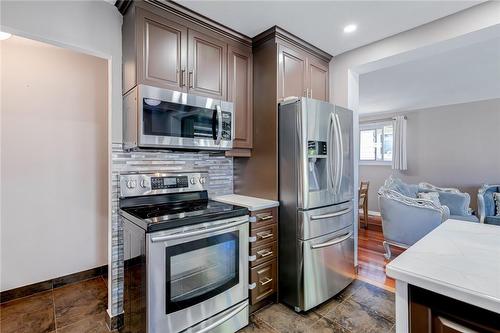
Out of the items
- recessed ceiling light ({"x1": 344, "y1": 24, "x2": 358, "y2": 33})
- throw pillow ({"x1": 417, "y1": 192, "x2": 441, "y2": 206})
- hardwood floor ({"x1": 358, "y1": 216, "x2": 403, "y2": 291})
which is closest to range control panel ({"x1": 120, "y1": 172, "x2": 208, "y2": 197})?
recessed ceiling light ({"x1": 344, "y1": 24, "x2": 358, "y2": 33})

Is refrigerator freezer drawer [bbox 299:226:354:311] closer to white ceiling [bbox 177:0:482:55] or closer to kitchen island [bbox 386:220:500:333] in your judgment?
kitchen island [bbox 386:220:500:333]

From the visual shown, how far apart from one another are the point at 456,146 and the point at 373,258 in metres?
3.29

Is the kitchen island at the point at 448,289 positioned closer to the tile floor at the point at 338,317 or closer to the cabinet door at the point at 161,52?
the tile floor at the point at 338,317

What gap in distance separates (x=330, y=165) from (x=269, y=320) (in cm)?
138

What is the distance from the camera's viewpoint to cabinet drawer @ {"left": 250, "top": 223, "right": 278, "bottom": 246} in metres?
2.00

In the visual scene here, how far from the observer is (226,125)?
7.04 feet

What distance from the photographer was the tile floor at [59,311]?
75.5 inches

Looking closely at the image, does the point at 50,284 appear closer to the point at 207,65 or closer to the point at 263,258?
the point at 263,258

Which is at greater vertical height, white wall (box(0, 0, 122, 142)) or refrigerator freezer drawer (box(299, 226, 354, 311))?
white wall (box(0, 0, 122, 142))

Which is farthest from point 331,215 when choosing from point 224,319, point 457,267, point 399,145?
point 399,145

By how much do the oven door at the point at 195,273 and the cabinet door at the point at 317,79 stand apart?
1.60m

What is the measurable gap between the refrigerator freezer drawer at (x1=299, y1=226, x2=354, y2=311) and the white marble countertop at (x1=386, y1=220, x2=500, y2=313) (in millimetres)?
1011

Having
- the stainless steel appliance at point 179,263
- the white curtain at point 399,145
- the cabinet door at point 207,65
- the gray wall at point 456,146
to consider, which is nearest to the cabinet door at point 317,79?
the cabinet door at point 207,65

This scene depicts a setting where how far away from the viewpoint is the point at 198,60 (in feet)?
6.79
